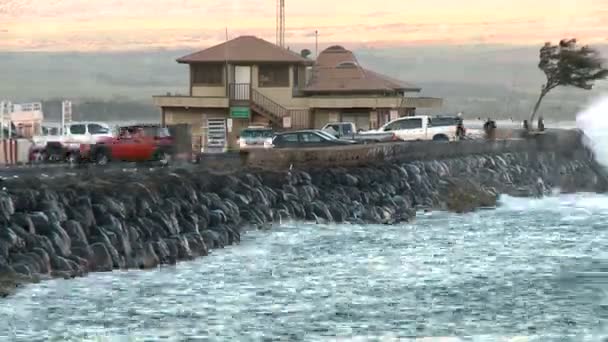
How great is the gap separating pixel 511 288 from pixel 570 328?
443 cm

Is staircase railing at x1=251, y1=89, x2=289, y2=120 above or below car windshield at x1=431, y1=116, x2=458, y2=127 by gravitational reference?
above

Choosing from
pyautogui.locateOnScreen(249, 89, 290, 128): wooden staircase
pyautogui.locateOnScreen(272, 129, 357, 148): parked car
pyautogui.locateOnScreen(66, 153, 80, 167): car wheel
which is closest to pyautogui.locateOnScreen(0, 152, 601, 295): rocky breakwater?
pyautogui.locateOnScreen(272, 129, 357, 148): parked car

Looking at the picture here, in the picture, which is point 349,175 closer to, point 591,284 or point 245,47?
point 591,284

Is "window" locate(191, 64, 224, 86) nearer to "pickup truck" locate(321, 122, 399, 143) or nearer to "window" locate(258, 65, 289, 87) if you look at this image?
"window" locate(258, 65, 289, 87)

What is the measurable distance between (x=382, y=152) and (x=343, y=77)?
77.4ft

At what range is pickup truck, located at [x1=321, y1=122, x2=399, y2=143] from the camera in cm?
5258

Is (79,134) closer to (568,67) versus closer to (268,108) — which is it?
(268,108)

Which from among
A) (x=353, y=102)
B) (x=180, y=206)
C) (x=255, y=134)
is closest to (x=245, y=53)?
(x=353, y=102)

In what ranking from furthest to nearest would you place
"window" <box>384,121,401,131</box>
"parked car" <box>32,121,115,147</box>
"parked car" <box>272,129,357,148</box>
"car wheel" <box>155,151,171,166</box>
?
1. "window" <box>384,121,401,131</box>
2. "parked car" <box>272,129,357,148</box>
3. "parked car" <box>32,121,115,147</box>
4. "car wheel" <box>155,151,171,166</box>

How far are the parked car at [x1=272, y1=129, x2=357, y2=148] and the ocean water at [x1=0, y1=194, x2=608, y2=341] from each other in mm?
12862

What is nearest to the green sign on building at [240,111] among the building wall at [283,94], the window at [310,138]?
the building wall at [283,94]

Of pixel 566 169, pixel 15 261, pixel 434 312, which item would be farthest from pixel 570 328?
pixel 566 169

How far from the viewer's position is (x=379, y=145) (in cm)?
4484

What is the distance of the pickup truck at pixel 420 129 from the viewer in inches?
2178
